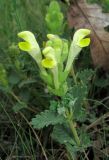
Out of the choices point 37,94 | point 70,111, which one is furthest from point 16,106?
point 70,111

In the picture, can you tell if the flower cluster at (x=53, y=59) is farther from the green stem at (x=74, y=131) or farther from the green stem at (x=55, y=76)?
the green stem at (x=74, y=131)

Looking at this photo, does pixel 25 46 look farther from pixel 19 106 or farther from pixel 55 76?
pixel 19 106

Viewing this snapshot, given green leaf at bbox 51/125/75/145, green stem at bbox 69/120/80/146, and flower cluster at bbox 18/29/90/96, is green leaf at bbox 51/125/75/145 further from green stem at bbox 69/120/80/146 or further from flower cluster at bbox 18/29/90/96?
flower cluster at bbox 18/29/90/96

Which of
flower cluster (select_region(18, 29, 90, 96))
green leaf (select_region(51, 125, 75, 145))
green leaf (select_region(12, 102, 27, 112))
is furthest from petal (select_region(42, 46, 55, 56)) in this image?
green leaf (select_region(12, 102, 27, 112))

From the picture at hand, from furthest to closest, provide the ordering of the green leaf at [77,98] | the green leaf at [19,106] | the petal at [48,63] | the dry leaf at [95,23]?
the dry leaf at [95,23] < the green leaf at [19,106] < the green leaf at [77,98] < the petal at [48,63]

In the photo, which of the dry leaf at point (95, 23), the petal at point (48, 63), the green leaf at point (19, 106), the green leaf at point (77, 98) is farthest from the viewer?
the dry leaf at point (95, 23)

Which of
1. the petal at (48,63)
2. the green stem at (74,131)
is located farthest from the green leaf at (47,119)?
the petal at (48,63)
